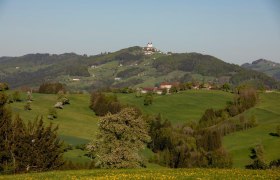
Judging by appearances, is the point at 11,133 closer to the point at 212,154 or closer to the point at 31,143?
the point at 31,143

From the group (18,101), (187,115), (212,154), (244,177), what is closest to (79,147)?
(212,154)

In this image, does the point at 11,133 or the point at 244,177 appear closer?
the point at 244,177

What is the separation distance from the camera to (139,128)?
61406 millimetres

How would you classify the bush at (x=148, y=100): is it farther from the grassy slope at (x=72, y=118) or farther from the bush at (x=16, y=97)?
the bush at (x=16, y=97)

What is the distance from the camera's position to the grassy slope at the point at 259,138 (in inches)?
4684

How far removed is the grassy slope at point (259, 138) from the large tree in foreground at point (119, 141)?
56.0 meters

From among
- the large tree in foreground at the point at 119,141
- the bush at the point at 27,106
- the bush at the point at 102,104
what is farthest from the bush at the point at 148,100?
the large tree in foreground at the point at 119,141

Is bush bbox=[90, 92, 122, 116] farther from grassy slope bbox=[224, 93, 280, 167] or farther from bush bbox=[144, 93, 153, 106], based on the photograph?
grassy slope bbox=[224, 93, 280, 167]

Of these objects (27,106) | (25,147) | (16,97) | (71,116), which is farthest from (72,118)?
(25,147)

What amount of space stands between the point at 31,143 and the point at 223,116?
436ft

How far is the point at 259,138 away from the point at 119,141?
84441 mm

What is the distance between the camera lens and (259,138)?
441 ft

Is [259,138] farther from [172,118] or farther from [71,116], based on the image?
[71,116]

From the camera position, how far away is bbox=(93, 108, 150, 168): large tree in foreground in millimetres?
58219
